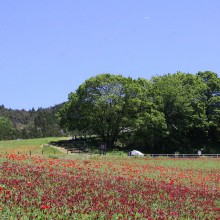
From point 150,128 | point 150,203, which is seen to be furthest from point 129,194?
point 150,128

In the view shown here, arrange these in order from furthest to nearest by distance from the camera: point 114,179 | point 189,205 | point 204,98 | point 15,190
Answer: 1. point 204,98
2. point 114,179
3. point 189,205
4. point 15,190

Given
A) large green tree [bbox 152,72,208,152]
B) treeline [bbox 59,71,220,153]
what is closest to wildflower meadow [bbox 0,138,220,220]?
treeline [bbox 59,71,220,153]

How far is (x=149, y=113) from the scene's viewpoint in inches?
2645

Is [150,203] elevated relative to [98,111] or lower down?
lower down

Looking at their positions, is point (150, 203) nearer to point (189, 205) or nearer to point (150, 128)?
point (189, 205)

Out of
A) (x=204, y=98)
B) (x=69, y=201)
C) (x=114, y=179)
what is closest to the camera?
(x=69, y=201)

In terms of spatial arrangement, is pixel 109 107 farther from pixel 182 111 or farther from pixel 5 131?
→ pixel 5 131

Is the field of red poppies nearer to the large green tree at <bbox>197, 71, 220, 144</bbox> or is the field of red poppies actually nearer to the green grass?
the green grass

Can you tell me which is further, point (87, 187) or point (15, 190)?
point (87, 187)

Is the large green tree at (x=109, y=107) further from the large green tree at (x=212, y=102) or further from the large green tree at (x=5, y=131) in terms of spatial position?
the large green tree at (x=5, y=131)

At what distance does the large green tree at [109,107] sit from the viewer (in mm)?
65750

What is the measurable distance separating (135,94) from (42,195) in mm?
57059

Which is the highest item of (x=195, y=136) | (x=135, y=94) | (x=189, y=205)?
(x=135, y=94)

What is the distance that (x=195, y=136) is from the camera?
247 feet
